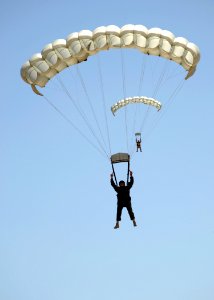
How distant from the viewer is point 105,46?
1088 inches

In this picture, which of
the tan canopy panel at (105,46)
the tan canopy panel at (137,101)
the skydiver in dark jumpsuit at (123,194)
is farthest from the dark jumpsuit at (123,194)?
the tan canopy panel at (137,101)

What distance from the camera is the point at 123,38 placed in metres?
27.7

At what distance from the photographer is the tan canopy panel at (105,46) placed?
90.2ft

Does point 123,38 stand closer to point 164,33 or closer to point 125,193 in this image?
point 164,33

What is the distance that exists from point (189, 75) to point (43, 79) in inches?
222

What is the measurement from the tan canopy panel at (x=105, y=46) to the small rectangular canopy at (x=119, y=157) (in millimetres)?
3831

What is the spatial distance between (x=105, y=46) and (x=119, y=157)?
4.18 m

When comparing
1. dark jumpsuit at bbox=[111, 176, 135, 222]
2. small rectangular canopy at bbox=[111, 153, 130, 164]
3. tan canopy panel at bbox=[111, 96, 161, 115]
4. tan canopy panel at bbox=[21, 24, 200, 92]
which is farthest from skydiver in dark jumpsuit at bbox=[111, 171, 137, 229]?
tan canopy panel at bbox=[111, 96, 161, 115]

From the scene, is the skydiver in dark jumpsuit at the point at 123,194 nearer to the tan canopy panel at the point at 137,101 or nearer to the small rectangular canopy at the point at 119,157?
the small rectangular canopy at the point at 119,157

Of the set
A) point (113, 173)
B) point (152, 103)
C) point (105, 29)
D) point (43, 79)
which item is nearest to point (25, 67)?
point (43, 79)

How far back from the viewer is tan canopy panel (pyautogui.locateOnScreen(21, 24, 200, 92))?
27.5m

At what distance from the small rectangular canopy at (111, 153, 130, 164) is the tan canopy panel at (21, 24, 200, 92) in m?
3.83

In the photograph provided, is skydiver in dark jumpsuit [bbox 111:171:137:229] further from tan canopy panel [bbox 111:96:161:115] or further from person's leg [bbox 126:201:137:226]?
tan canopy panel [bbox 111:96:161:115]

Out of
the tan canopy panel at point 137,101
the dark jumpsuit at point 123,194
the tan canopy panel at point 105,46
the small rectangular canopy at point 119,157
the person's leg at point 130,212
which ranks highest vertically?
the tan canopy panel at point 105,46
